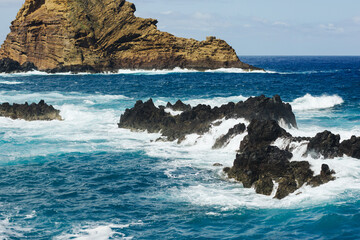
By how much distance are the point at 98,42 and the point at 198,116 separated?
81.8 metres

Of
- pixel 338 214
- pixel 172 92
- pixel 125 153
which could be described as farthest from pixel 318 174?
pixel 172 92

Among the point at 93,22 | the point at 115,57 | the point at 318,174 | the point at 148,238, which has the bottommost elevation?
the point at 148,238

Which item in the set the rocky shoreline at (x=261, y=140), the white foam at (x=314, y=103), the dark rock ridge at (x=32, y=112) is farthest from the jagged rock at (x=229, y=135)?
the white foam at (x=314, y=103)

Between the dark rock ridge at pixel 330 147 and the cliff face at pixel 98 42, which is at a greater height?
the cliff face at pixel 98 42

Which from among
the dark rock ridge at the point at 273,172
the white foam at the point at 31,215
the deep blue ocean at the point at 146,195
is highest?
the dark rock ridge at the point at 273,172

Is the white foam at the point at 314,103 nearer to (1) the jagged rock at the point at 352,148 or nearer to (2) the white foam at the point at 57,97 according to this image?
(2) the white foam at the point at 57,97

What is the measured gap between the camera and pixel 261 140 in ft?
68.3

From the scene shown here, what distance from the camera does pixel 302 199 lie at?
584 inches

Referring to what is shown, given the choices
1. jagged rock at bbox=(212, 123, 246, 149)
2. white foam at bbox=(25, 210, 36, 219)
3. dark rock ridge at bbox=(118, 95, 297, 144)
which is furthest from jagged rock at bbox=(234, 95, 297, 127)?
white foam at bbox=(25, 210, 36, 219)

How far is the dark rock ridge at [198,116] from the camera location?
26.3 meters

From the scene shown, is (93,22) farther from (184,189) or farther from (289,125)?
(184,189)

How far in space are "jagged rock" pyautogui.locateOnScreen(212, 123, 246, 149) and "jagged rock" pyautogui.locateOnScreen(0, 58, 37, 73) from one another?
88.3 metres

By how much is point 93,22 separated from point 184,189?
9574 centimetres

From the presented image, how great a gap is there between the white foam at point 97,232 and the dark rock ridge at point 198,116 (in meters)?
11.8
